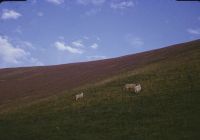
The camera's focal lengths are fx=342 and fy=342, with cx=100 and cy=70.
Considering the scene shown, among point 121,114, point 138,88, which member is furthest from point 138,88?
point 121,114

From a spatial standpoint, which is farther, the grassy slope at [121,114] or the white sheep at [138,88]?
the white sheep at [138,88]

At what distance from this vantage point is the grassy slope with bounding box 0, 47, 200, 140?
20.5 m

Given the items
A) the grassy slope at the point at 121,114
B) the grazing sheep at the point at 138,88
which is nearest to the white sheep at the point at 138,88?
the grazing sheep at the point at 138,88

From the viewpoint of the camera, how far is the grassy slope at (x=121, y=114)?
20.5m

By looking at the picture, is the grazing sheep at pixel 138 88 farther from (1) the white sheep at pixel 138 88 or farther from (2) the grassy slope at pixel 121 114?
(2) the grassy slope at pixel 121 114

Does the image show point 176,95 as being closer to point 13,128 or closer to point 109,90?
point 109,90

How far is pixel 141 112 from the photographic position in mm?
25094

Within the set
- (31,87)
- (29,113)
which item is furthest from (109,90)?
(31,87)

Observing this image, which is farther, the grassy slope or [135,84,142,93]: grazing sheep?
[135,84,142,93]: grazing sheep

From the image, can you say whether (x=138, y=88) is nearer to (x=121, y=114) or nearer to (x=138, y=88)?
(x=138, y=88)

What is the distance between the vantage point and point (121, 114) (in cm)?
2577

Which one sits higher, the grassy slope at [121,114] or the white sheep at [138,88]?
the white sheep at [138,88]

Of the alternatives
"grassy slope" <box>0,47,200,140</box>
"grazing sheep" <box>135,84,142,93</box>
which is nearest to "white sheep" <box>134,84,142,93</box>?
"grazing sheep" <box>135,84,142,93</box>

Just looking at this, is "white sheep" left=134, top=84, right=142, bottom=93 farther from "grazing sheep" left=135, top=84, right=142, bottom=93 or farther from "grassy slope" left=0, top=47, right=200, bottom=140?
"grassy slope" left=0, top=47, right=200, bottom=140
